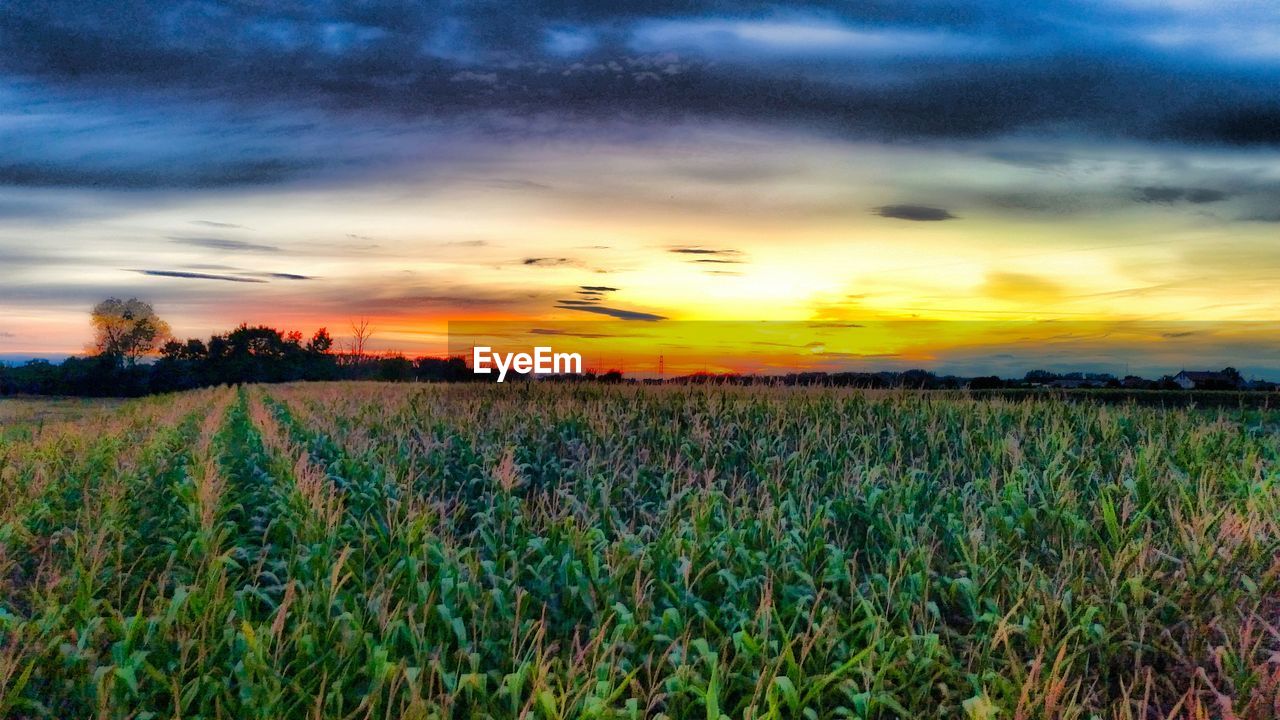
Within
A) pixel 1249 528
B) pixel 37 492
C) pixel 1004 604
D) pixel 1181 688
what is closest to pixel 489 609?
pixel 1004 604

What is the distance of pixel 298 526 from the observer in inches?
316

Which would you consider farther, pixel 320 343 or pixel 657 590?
pixel 320 343

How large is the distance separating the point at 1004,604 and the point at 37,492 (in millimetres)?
10768

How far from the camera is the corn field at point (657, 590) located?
15.9 ft

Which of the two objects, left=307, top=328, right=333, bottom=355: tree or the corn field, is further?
left=307, top=328, right=333, bottom=355: tree

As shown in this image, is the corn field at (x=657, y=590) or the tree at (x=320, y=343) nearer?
the corn field at (x=657, y=590)

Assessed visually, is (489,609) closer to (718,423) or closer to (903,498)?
(903,498)

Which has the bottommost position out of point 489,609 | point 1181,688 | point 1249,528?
point 1181,688

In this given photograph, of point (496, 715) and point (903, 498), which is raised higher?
point (903, 498)

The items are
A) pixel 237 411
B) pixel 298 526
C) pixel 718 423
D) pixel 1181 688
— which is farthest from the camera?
pixel 237 411

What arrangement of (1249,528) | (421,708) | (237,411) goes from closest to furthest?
(421,708) → (1249,528) → (237,411)

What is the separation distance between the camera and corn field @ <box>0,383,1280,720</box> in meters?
4.84

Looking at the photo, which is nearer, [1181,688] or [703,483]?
[1181,688]

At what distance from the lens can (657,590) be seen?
6352 mm
